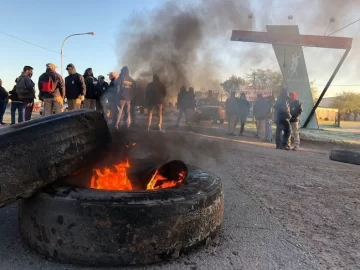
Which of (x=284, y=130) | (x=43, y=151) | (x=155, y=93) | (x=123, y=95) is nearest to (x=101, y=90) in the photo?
(x=123, y=95)

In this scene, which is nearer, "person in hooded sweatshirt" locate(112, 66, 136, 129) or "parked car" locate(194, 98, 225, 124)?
"person in hooded sweatshirt" locate(112, 66, 136, 129)

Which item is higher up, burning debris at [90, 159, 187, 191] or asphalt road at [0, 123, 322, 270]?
burning debris at [90, 159, 187, 191]

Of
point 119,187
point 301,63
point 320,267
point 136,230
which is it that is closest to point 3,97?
point 119,187

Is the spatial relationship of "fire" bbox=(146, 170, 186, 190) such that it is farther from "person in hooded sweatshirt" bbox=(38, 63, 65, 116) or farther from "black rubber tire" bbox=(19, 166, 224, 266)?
"person in hooded sweatshirt" bbox=(38, 63, 65, 116)

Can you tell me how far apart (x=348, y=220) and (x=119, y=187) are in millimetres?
2501

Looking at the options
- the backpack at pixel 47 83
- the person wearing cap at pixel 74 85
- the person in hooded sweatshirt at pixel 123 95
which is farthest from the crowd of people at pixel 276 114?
the backpack at pixel 47 83

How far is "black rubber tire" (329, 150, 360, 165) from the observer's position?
6.57 m

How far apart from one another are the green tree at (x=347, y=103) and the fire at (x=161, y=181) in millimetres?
58169

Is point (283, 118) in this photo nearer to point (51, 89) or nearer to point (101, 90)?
point (101, 90)

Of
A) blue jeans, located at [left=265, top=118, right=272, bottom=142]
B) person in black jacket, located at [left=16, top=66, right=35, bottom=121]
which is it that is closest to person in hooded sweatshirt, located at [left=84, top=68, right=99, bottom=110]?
person in black jacket, located at [left=16, top=66, right=35, bottom=121]

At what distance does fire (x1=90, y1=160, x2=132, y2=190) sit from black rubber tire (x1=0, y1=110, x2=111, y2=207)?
17cm

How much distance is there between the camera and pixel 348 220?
11.2ft

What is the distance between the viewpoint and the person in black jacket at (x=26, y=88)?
841 cm

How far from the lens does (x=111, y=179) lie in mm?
2912
